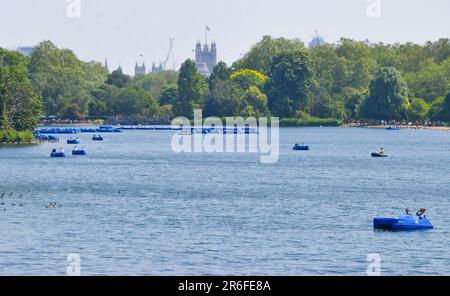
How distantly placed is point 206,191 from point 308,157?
54673mm

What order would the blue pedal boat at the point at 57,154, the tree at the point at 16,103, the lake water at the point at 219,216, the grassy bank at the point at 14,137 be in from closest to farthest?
the lake water at the point at 219,216
the blue pedal boat at the point at 57,154
the grassy bank at the point at 14,137
the tree at the point at 16,103

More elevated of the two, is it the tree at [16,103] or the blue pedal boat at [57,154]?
the tree at [16,103]

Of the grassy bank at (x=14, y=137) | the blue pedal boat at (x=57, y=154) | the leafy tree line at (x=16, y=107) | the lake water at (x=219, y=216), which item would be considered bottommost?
the lake water at (x=219, y=216)

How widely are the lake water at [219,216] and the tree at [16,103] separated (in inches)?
1402

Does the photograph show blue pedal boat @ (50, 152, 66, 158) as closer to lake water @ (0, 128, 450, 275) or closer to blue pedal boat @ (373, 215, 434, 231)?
lake water @ (0, 128, 450, 275)

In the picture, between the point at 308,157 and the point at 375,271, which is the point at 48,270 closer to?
the point at 375,271

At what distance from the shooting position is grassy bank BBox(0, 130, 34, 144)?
175 meters

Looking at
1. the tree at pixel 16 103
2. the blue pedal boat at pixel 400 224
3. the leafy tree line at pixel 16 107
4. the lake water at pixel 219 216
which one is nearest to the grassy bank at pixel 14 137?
the leafy tree line at pixel 16 107

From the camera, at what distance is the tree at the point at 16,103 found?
175 meters

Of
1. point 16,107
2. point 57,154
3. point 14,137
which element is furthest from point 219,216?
point 16,107

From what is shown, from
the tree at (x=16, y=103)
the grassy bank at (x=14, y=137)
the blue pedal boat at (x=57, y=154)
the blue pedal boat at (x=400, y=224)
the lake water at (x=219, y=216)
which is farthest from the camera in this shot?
the tree at (x=16, y=103)

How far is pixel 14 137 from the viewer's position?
176 metres

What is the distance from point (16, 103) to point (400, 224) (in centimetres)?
11531

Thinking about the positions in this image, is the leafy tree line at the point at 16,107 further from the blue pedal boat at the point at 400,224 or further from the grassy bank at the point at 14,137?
the blue pedal boat at the point at 400,224
